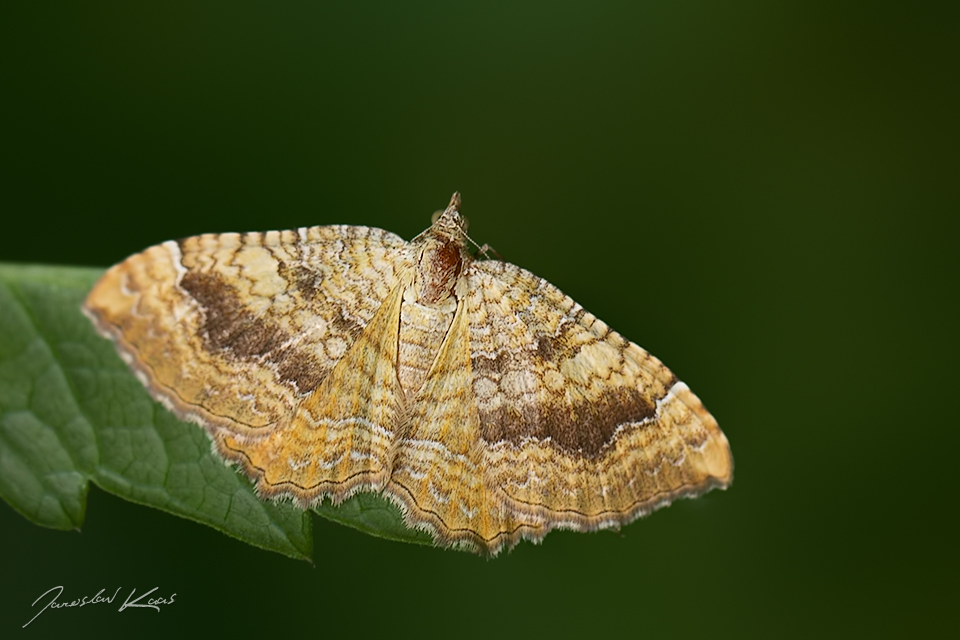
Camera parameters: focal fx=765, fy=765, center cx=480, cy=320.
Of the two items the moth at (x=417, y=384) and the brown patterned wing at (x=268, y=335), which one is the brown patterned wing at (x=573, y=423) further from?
the brown patterned wing at (x=268, y=335)

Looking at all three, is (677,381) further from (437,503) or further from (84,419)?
(84,419)

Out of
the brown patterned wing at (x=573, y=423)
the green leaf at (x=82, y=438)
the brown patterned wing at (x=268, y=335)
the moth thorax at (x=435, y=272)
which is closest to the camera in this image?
the green leaf at (x=82, y=438)

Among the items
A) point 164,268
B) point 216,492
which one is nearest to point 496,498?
point 216,492

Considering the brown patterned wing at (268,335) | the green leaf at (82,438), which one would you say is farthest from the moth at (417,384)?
the green leaf at (82,438)

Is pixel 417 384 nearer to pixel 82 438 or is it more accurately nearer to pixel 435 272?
pixel 435 272

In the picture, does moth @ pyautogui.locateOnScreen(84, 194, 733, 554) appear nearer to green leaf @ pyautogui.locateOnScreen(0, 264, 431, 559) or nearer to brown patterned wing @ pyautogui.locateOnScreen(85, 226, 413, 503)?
brown patterned wing @ pyautogui.locateOnScreen(85, 226, 413, 503)

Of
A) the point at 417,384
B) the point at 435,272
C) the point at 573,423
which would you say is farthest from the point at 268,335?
the point at 573,423
